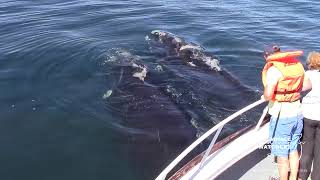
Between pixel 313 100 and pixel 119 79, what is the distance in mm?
9064

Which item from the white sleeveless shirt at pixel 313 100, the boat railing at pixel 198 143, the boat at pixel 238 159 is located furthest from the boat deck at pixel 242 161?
the white sleeveless shirt at pixel 313 100

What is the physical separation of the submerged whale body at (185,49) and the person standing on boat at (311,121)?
30.5 feet

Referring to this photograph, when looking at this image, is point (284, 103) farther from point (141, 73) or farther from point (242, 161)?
point (141, 73)

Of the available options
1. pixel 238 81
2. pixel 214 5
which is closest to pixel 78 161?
pixel 238 81

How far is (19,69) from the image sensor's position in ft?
53.9

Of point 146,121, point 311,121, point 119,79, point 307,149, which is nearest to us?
point 311,121

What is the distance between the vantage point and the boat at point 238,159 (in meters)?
7.76

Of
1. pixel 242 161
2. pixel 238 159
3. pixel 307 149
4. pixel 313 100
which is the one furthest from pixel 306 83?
pixel 242 161

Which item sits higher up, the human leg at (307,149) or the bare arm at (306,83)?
the bare arm at (306,83)

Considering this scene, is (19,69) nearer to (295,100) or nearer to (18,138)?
(18,138)

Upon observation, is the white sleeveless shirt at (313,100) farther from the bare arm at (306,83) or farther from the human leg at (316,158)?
the human leg at (316,158)

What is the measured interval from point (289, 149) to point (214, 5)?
63.8 feet

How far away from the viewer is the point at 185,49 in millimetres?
18609

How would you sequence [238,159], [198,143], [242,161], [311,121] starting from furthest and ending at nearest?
[242,161] → [238,159] → [311,121] → [198,143]
